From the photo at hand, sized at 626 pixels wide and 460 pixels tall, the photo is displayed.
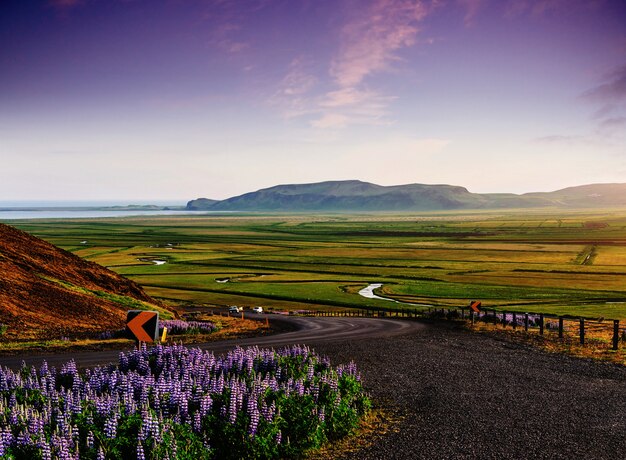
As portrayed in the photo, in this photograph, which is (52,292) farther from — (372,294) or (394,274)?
(394,274)

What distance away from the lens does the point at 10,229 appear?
48.4 m

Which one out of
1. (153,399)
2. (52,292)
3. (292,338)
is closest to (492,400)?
(153,399)

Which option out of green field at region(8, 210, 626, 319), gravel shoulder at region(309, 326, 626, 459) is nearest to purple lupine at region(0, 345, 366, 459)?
gravel shoulder at region(309, 326, 626, 459)

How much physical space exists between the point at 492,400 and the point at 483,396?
18.5 inches

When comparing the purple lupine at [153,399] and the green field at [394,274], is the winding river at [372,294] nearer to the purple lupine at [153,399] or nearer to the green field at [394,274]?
the green field at [394,274]

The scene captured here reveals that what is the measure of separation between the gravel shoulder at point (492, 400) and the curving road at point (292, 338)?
3994 mm

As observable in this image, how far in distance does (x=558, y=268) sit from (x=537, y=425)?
97.4 meters

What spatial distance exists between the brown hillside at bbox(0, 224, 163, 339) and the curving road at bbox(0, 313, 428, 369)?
5.90 meters

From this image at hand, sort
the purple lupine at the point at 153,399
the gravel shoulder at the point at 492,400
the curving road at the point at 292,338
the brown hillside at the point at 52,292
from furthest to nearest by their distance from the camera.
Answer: the brown hillside at the point at 52,292 → the curving road at the point at 292,338 → the gravel shoulder at the point at 492,400 → the purple lupine at the point at 153,399

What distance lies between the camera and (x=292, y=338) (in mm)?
30922

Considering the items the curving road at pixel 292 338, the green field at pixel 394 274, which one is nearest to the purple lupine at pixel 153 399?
the curving road at pixel 292 338

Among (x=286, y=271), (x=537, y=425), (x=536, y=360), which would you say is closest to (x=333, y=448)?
(x=537, y=425)

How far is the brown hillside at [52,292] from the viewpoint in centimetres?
3042

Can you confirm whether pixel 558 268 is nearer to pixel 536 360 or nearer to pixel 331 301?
pixel 331 301
